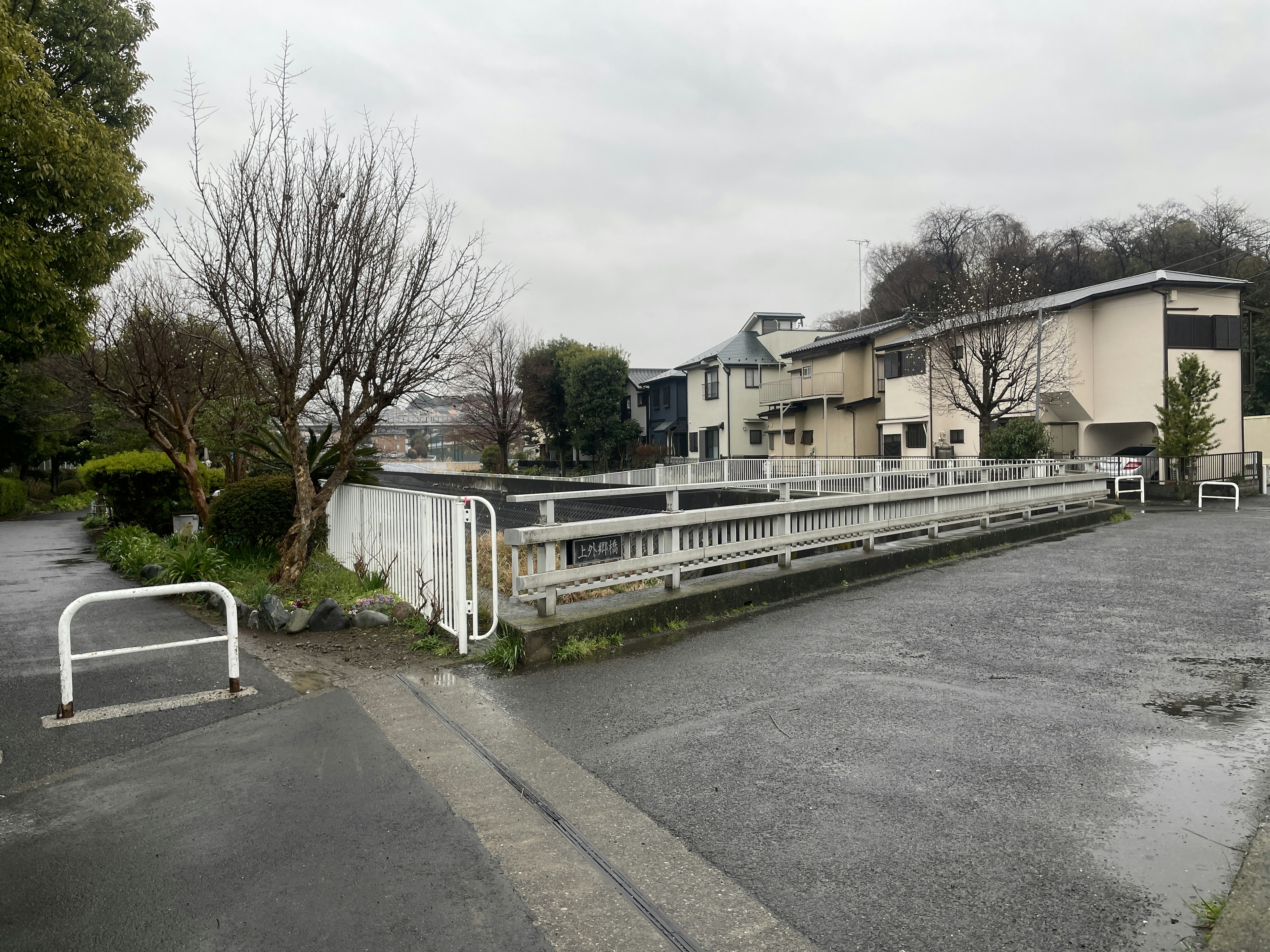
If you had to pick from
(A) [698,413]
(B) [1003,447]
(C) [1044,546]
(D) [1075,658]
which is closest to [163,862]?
(D) [1075,658]

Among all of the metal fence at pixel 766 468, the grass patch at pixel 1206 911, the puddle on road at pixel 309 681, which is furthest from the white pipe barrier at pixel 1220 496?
the puddle on road at pixel 309 681

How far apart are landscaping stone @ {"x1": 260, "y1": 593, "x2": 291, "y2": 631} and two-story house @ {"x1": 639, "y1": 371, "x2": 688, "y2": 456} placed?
4398cm

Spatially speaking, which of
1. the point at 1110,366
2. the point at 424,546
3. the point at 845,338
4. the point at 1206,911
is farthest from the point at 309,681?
the point at 845,338

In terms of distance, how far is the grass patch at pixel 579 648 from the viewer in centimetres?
639

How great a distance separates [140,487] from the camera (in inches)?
652

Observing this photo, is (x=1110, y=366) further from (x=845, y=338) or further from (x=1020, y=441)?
(x=845, y=338)

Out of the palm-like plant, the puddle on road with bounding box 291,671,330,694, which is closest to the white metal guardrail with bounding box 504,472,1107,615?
the puddle on road with bounding box 291,671,330,694

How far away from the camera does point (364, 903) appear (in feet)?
9.70

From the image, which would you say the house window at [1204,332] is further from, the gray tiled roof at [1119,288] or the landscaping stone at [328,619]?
the landscaping stone at [328,619]

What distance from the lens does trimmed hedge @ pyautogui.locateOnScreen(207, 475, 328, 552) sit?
1094 cm

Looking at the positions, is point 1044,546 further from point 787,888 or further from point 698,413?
point 698,413

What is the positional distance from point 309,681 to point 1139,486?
1050 inches

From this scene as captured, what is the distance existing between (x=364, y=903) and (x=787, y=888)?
64.1 inches

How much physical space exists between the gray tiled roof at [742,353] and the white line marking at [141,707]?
42623 mm
